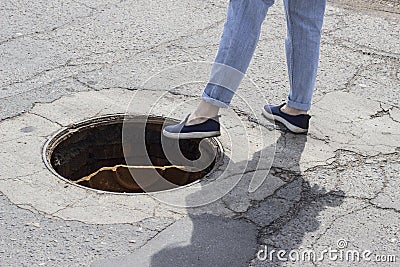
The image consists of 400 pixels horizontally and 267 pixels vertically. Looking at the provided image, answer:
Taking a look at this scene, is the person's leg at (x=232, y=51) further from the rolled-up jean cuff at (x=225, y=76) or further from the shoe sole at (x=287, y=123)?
the shoe sole at (x=287, y=123)

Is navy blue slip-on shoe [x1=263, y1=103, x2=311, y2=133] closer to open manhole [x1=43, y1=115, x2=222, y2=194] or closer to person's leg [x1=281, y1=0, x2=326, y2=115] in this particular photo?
person's leg [x1=281, y1=0, x2=326, y2=115]

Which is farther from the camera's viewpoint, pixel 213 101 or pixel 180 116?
pixel 180 116

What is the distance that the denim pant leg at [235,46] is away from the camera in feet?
12.3

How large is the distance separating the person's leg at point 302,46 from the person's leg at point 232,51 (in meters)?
0.19

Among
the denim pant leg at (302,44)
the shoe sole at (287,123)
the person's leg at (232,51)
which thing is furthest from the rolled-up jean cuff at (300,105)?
the person's leg at (232,51)

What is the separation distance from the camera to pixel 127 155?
4.26m

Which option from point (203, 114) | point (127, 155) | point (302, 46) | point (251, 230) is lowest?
point (251, 230)

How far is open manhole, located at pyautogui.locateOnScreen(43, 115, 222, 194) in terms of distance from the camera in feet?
13.4

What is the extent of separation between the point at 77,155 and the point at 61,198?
0.63 metres

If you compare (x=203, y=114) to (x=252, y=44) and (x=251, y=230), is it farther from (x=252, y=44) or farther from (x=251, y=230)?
(x=251, y=230)

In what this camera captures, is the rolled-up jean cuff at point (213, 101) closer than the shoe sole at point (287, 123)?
Yes

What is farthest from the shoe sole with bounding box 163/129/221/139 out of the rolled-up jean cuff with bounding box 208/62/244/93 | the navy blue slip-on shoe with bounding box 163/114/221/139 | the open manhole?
the rolled-up jean cuff with bounding box 208/62/244/93

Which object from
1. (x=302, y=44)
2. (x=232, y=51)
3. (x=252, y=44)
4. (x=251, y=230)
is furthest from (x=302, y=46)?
(x=251, y=230)

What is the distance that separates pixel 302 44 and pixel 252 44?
1.09 ft
